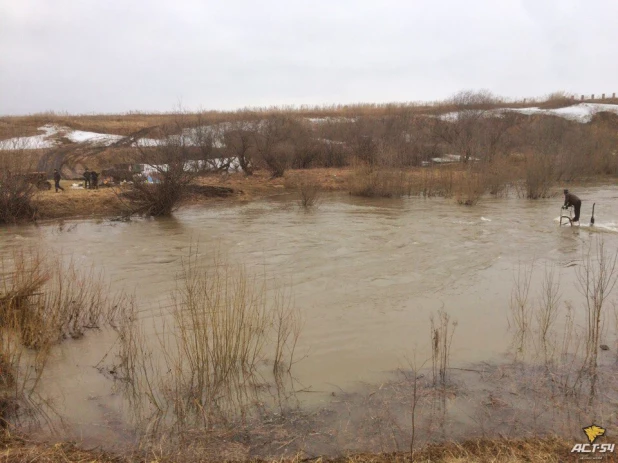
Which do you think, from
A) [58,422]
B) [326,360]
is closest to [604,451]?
[326,360]

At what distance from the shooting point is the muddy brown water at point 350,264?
5840 millimetres

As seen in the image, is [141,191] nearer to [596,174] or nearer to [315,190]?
[315,190]

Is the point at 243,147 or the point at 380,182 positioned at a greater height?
the point at 243,147

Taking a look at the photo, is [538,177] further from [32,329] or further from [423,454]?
[32,329]

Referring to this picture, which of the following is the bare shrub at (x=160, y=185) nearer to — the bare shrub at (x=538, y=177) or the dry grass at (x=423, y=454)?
the dry grass at (x=423, y=454)

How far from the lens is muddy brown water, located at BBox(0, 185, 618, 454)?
5840 millimetres

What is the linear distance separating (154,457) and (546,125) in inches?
1352

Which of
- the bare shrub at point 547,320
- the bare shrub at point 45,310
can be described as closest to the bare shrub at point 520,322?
the bare shrub at point 547,320

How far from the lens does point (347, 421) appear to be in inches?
183

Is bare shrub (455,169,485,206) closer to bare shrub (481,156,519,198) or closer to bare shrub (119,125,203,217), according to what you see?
bare shrub (481,156,519,198)

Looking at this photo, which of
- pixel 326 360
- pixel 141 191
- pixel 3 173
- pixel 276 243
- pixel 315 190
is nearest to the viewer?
pixel 326 360

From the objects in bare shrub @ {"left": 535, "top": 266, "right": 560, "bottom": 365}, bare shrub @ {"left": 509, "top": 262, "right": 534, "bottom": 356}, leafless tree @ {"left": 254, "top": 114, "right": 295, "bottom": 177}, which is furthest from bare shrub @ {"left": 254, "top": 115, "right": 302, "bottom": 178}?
bare shrub @ {"left": 509, "top": 262, "right": 534, "bottom": 356}

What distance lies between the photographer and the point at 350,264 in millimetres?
10727


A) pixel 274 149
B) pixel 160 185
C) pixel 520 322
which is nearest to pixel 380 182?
pixel 274 149
